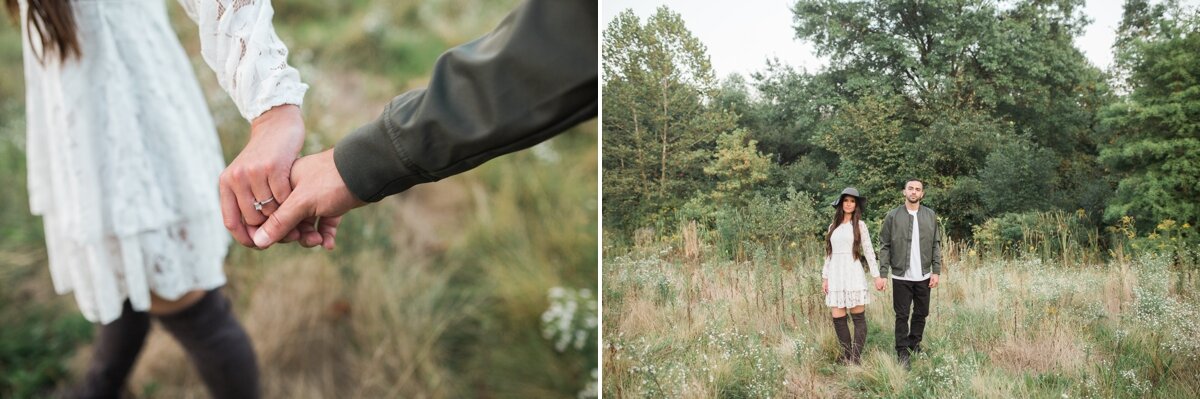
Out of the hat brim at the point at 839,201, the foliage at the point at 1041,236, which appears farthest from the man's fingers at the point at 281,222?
the foliage at the point at 1041,236

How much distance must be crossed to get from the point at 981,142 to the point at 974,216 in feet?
0.52

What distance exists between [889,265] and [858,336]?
0.60 feet

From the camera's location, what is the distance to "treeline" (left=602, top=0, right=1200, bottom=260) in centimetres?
164

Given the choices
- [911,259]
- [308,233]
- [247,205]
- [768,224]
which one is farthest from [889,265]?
[247,205]

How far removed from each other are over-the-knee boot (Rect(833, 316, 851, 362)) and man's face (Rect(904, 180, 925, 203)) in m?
0.32

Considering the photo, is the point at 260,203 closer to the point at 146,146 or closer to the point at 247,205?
the point at 247,205

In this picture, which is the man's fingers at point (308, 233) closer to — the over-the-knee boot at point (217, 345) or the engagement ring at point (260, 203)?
the engagement ring at point (260, 203)

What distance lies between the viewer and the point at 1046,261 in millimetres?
1714

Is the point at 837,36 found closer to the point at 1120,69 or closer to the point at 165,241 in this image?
the point at 1120,69

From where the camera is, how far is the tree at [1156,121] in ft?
5.31

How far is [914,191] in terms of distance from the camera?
1.78 meters

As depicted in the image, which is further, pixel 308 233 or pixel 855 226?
pixel 855 226

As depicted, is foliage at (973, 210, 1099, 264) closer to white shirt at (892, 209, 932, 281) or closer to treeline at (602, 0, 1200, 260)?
treeline at (602, 0, 1200, 260)

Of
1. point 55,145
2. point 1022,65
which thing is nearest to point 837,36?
point 1022,65
